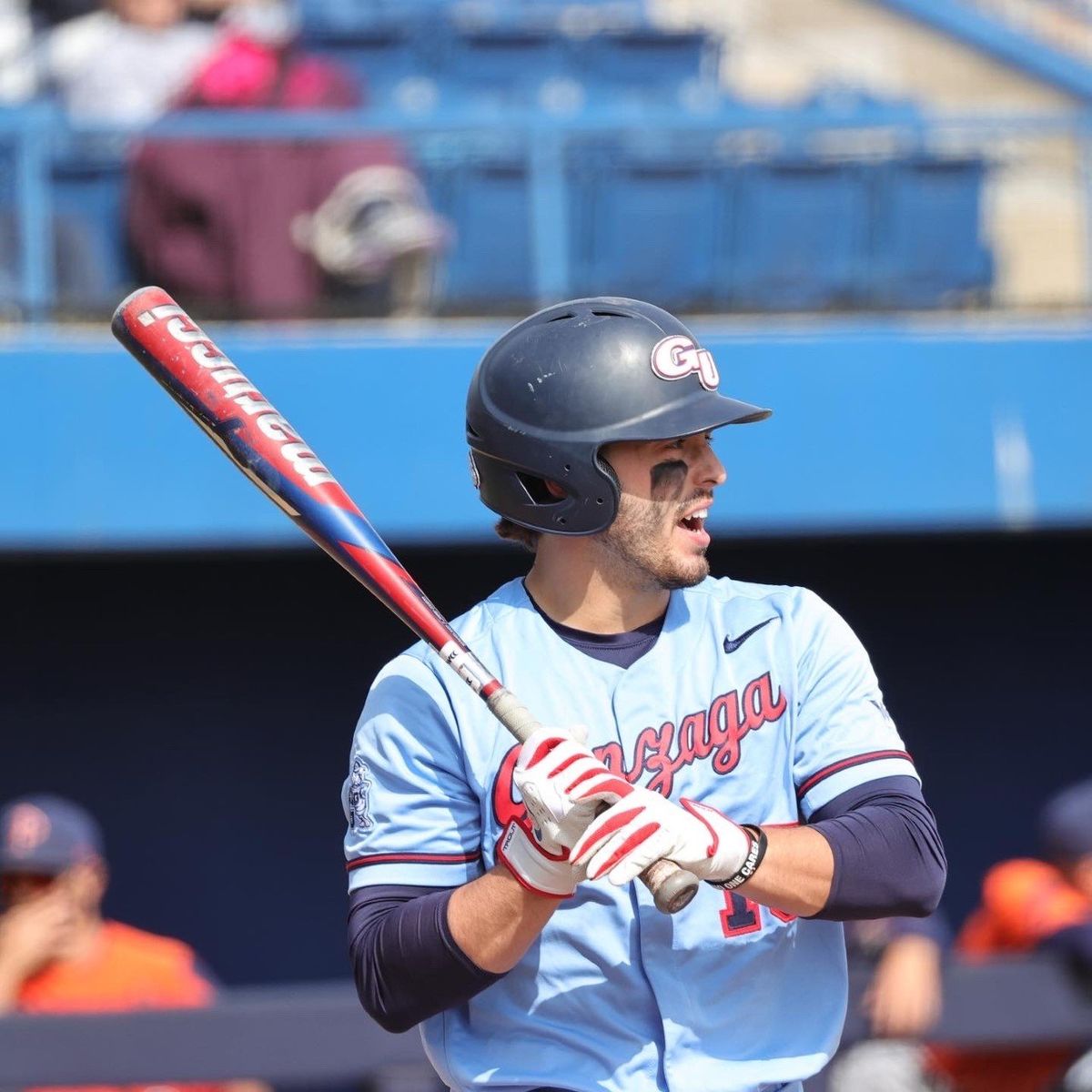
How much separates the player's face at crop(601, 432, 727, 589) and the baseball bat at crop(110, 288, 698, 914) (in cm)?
27

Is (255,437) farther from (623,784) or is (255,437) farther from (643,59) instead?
(643,59)

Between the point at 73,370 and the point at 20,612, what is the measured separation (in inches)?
44.8

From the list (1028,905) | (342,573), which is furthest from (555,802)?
(342,573)

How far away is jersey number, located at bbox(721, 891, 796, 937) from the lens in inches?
71.6

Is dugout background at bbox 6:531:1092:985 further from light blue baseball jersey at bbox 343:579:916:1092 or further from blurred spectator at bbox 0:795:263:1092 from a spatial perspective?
light blue baseball jersey at bbox 343:579:916:1092

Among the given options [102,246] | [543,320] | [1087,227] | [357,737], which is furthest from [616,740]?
[1087,227]

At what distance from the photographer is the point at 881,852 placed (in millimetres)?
1765

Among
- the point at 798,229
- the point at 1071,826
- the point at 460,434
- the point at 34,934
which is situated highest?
the point at 798,229

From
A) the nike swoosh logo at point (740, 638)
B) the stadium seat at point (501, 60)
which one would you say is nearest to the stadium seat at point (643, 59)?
the stadium seat at point (501, 60)

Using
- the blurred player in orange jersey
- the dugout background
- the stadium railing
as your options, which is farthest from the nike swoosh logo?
the dugout background

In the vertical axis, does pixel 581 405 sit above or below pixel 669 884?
above

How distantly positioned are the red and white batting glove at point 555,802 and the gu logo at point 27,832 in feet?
9.12

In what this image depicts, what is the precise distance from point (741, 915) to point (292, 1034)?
91.8 inches

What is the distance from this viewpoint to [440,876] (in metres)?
1.83
